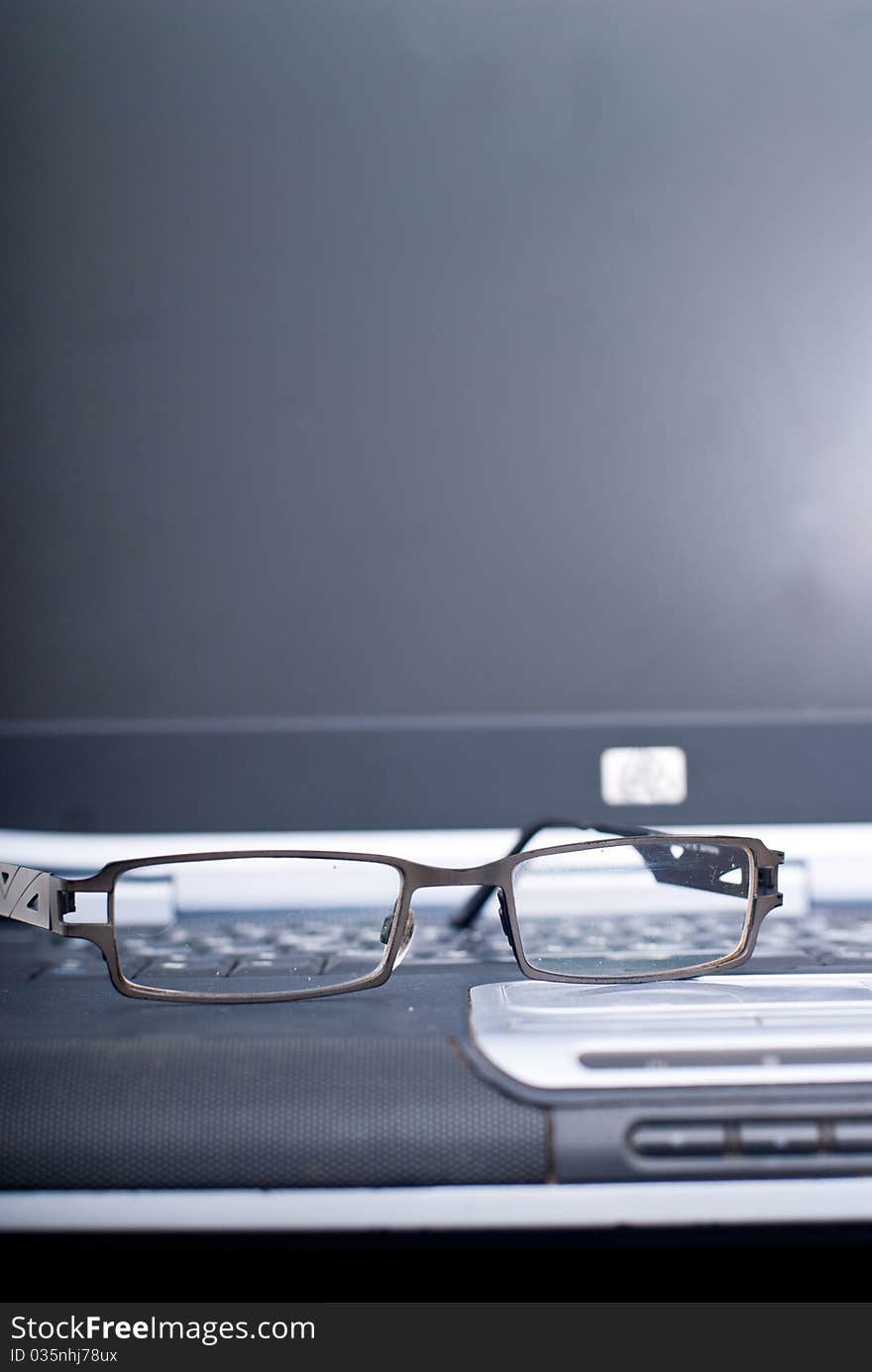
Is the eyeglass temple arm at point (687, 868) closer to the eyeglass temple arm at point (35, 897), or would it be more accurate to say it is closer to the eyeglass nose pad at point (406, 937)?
the eyeglass nose pad at point (406, 937)

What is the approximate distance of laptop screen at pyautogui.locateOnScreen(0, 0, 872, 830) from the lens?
21.0 inches

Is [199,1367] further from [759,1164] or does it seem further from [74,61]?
[74,61]

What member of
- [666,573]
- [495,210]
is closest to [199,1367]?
[666,573]

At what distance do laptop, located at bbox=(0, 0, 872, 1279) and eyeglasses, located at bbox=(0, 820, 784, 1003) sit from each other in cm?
13

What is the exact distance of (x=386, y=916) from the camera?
0.32 meters

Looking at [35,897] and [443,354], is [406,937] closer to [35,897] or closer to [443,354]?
[35,897]

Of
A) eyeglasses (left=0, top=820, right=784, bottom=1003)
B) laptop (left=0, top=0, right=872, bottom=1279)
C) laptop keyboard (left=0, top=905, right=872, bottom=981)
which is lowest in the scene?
laptop keyboard (left=0, top=905, right=872, bottom=981)

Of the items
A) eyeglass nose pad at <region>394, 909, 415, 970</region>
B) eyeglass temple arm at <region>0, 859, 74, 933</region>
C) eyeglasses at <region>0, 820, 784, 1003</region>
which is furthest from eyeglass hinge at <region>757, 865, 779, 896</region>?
eyeglass temple arm at <region>0, 859, 74, 933</region>

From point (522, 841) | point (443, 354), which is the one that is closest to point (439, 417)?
point (443, 354)

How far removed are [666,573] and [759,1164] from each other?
0.38 m

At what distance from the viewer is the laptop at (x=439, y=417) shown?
51cm

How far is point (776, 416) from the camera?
→ 0.54 m

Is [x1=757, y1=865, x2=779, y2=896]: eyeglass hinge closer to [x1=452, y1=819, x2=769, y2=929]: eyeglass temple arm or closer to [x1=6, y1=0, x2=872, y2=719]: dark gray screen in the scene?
[x1=452, y1=819, x2=769, y2=929]: eyeglass temple arm

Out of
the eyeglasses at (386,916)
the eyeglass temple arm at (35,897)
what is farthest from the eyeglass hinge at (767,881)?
the eyeglass temple arm at (35,897)
